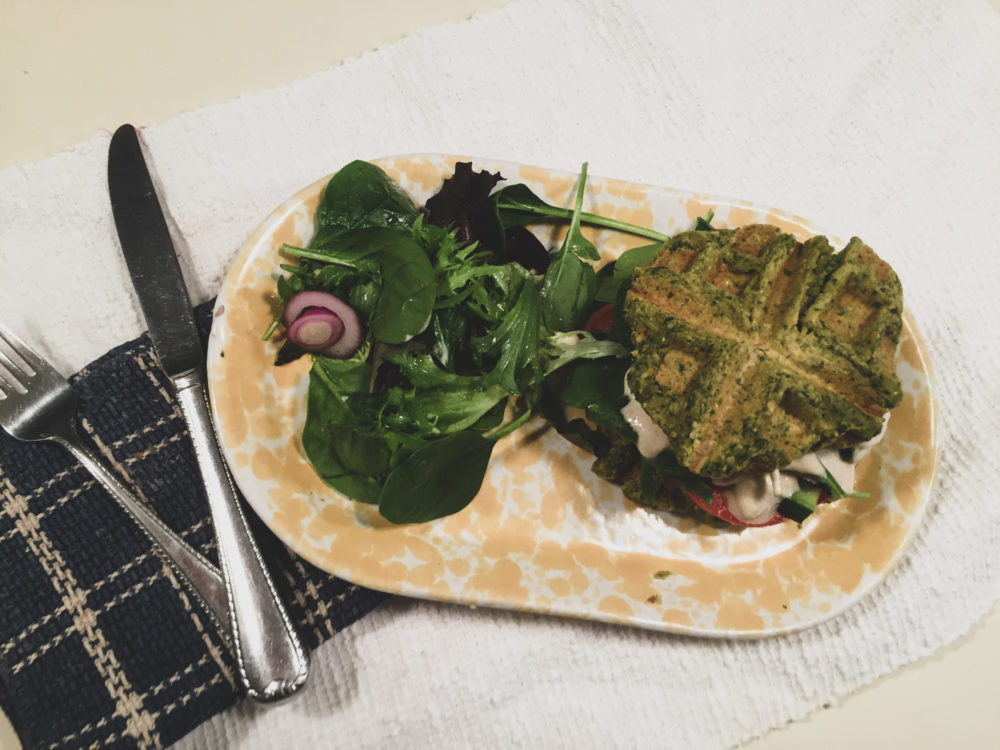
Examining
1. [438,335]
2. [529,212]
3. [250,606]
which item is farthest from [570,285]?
[250,606]

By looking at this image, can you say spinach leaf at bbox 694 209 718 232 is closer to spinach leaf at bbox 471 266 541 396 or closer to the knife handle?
spinach leaf at bbox 471 266 541 396

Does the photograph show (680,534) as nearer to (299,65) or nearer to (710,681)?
(710,681)

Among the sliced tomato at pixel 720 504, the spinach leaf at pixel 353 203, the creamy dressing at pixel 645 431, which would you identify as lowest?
the sliced tomato at pixel 720 504

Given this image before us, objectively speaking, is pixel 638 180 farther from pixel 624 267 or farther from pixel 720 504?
pixel 720 504

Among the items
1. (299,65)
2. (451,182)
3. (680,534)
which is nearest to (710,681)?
(680,534)

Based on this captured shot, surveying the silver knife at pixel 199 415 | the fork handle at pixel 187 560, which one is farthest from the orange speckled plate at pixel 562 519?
the fork handle at pixel 187 560

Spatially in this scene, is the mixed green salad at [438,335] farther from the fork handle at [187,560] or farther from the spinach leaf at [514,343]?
the fork handle at [187,560]

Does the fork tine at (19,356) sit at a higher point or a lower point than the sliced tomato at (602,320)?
higher
